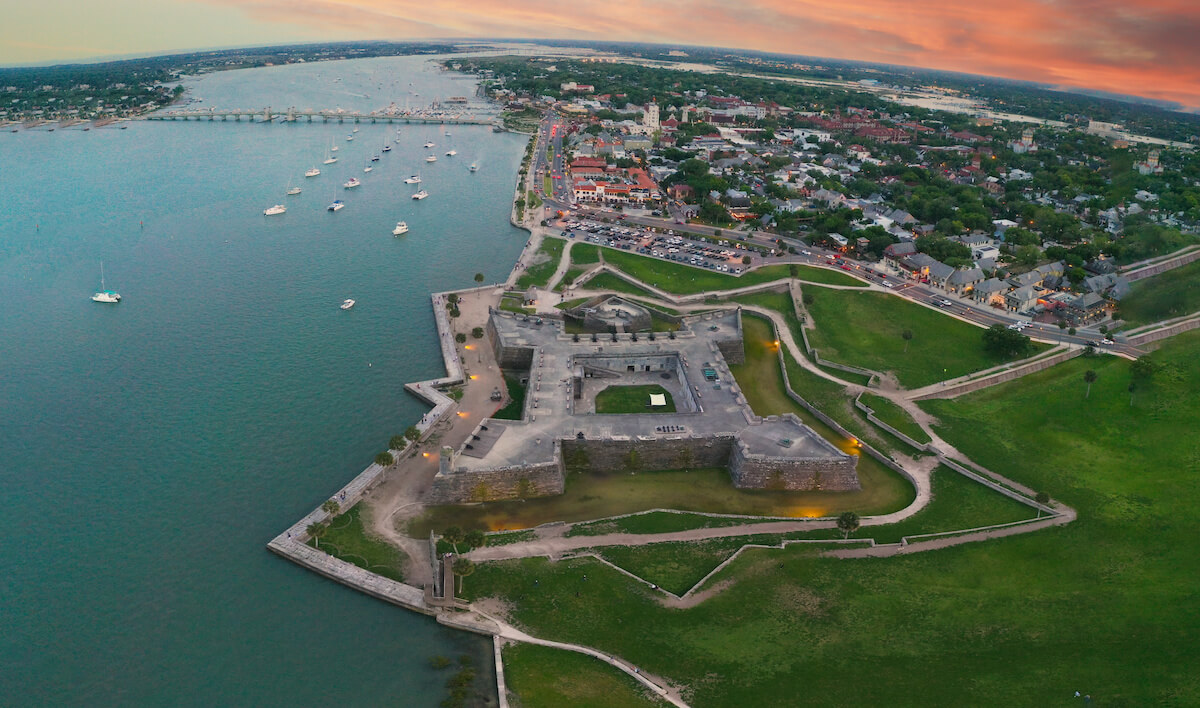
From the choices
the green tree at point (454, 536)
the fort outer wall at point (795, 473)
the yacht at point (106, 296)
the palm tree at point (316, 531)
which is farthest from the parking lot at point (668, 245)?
the palm tree at point (316, 531)

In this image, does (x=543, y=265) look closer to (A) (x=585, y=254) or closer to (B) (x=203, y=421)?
(A) (x=585, y=254)

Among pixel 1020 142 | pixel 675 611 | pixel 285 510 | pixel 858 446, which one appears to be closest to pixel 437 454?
pixel 285 510

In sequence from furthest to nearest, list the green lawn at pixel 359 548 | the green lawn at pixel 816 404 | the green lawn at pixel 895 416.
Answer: the green lawn at pixel 895 416, the green lawn at pixel 816 404, the green lawn at pixel 359 548

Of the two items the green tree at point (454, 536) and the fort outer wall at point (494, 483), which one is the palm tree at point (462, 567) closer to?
the green tree at point (454, 536)

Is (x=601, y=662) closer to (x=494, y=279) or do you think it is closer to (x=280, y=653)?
(x=280, y=653)

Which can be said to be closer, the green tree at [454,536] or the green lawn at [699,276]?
the green tree at [454,536]

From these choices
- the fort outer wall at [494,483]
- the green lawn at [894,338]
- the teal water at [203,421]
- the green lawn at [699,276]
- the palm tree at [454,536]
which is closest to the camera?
the teal water at [203,421]

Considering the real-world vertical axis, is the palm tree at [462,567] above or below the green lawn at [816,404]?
below
